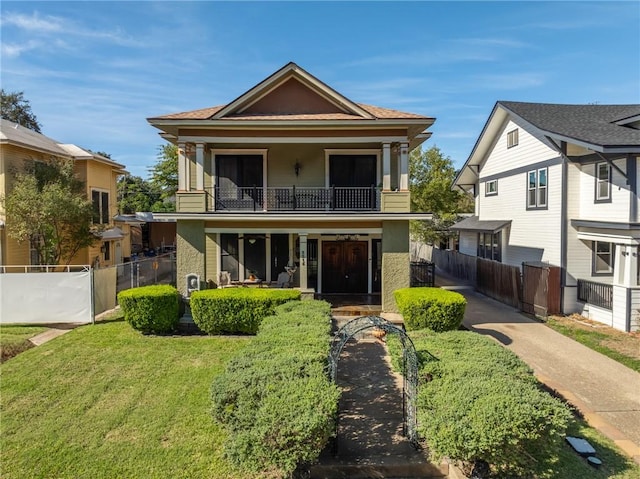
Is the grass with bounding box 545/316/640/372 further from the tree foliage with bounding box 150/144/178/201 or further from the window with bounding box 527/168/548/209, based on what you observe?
the tree foliage with bounding box 150/144/178/201

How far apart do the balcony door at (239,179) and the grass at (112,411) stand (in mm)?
6371

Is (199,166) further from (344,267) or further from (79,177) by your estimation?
(79,177)

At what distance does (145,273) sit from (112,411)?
1399 cm

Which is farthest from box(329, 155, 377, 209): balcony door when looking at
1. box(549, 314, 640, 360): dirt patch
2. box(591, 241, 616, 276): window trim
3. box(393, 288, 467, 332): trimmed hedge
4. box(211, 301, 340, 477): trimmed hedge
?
box(211, 301, 340, 477): trimmed hedge

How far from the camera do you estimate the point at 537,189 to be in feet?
54.2

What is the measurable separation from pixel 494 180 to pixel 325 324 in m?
16.5

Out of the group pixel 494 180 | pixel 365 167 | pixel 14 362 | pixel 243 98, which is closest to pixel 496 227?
pixel 494 180

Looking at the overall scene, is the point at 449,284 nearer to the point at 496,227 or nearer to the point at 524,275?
the point at 496,227

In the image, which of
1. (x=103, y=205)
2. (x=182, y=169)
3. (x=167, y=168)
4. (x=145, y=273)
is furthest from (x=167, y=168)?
(x=182, y=169)

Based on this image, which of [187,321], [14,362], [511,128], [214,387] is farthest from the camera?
[511,128]

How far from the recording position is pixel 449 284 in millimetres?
21734

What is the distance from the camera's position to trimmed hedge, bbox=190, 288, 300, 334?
37.1 feet

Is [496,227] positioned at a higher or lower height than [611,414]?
higher

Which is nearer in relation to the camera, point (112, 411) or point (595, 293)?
point (112, 411)
